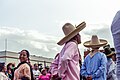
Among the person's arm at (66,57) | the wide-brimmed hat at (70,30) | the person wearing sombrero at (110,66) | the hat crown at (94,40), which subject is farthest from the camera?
the hat crown at (94,40)

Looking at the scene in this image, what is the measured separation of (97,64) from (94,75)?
256 mm

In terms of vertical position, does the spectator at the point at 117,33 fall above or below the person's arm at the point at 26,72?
below

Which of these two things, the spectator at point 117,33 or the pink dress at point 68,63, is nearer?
the spectator at point 117,33

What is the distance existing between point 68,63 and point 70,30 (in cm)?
85

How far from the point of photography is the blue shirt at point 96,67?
22.2ft

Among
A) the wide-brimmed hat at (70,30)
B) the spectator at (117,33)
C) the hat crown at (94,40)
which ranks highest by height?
the hat crown at (94,40)

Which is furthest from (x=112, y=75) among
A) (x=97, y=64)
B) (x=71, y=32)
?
(x=71, y=32)

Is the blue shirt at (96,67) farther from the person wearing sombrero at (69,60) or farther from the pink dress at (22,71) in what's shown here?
the person wearing sombrero at (69,60)

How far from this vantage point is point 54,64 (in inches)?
216

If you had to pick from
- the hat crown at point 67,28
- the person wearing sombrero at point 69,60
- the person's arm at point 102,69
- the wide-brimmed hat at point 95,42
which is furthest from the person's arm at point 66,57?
the wide-brimmed hat at point 95,42

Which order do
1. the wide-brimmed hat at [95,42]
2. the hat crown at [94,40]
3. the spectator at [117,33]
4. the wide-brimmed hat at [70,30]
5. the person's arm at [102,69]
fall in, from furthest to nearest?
1. the hat crown at [94,40]
2. the wide-brimmed hat at [95,42]
3. the person's arm at [102,69]
4. the wide-brimmed hat at [70,30]
5. the spectator at [117,33]

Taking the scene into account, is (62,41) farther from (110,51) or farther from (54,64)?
(110,51)

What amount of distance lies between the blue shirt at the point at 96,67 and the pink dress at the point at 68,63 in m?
1.49

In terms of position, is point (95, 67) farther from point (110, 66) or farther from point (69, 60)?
point (69, 60)
